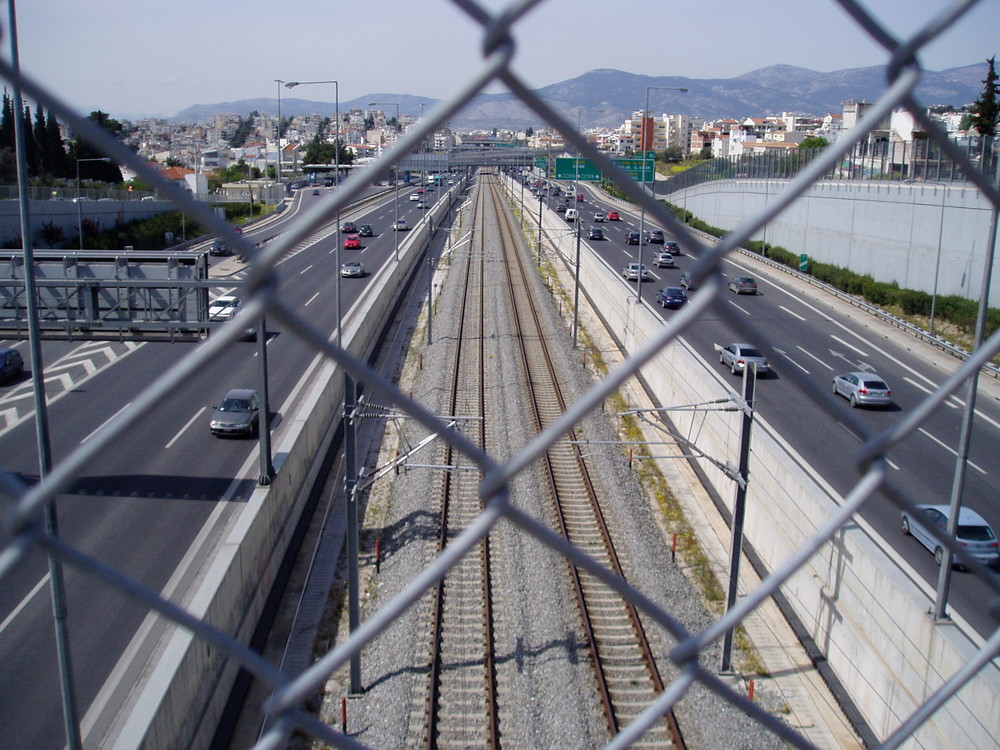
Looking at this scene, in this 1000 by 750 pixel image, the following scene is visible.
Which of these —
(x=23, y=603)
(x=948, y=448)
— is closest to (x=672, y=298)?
(x=948, y=448)

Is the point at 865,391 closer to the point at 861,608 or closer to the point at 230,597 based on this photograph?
the point at 861,608

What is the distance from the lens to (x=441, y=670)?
30.2 ft

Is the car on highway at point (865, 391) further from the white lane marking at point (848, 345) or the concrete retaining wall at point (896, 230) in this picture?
the white lane marking at point (848, 345)

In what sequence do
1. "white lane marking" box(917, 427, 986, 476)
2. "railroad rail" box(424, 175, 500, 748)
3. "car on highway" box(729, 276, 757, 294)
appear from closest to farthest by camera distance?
"railroad rail" box(424, 175, 500, 748), "white lane marking" box(917, 427, 986, 476), "car on highway" box(729, 276, 757, 294)

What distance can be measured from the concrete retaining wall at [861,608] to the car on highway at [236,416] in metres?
7.73

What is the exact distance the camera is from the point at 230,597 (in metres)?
8.65

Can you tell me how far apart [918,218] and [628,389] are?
10.6 metres

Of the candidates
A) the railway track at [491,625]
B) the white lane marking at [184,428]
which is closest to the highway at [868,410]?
the railway track at [491,625]

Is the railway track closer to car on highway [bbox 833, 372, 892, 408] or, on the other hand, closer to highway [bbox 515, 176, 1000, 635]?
highway [bbox 515, 176, 1000, 635]

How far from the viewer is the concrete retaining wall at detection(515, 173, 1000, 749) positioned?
21.6ft

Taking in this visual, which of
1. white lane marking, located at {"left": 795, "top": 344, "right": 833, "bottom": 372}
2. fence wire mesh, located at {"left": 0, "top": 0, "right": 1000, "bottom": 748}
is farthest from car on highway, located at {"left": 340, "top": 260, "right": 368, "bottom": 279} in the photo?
fence wire mesh, located at {"left": 0, "top": 0, "right": 1000, "bottom": 748}

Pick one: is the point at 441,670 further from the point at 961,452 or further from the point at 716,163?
the point at 716,163

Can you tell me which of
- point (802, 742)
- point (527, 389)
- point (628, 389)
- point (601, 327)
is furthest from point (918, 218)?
point (802, 742)

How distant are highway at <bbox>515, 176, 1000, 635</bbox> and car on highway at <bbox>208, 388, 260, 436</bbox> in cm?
797
